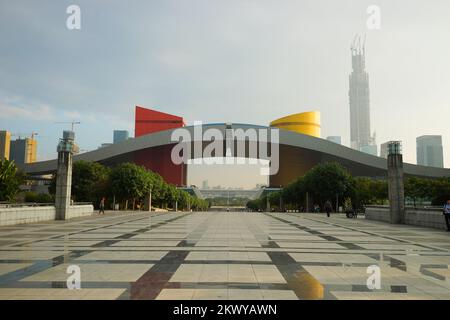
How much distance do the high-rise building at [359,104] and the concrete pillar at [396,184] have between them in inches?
4951

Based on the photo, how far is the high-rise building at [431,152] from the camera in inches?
3903

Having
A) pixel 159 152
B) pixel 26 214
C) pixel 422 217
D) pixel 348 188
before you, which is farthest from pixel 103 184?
pixel 159 152

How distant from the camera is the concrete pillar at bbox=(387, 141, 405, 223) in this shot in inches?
829

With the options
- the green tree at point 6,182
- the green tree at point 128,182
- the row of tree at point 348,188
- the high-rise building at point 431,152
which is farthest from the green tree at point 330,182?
the high-rise building at point 431,152

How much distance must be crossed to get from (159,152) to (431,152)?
7168 centimetres

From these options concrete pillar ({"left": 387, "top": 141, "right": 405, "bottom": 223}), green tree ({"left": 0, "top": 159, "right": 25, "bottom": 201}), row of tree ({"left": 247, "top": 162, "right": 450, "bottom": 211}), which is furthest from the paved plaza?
row of tree ({"left": 247, "top": 162, "right": 450, "bottom": 211})

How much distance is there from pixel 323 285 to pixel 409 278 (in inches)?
70.2

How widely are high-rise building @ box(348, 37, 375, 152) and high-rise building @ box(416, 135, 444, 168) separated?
149 feet

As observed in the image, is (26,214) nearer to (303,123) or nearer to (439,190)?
(439,190)

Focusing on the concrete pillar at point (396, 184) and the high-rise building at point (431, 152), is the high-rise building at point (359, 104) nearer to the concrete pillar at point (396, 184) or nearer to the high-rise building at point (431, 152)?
the high-rise building at point (431, 152)

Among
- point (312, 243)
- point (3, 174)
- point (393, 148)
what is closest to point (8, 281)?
point (312, 243)

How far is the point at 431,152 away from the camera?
9875 centimetres
